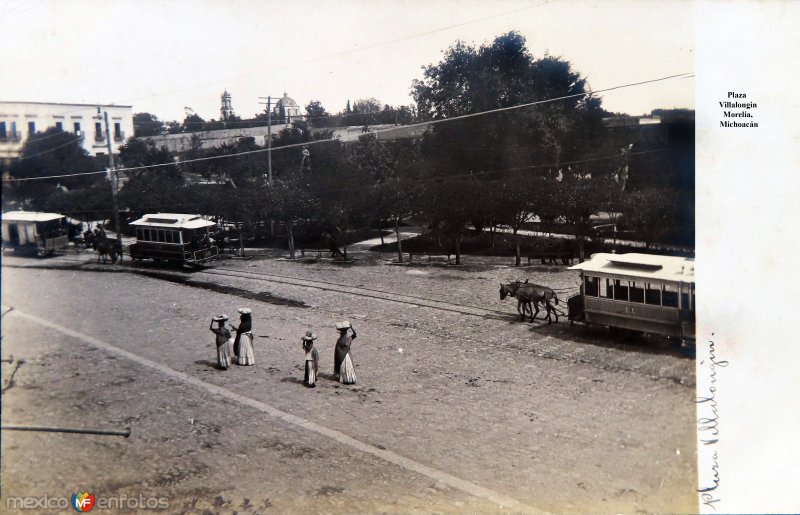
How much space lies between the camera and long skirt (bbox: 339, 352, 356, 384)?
4.68 meters

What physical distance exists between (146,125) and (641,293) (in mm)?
3860

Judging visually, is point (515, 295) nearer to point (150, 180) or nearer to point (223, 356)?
point (223, 356)

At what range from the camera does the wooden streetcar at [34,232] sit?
4207 millimetres

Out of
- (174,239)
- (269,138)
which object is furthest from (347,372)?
(269,138)

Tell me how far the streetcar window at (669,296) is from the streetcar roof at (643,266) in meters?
0.06

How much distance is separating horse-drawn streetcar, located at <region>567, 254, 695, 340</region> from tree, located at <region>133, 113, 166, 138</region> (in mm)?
3293

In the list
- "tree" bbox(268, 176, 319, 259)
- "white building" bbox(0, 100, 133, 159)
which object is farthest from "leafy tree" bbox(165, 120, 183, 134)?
"tree" bbox(268, 176, 319, 259)

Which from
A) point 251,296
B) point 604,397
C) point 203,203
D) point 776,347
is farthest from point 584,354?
point 203,203

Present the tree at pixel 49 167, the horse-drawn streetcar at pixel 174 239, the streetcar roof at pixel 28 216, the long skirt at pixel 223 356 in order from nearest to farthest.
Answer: the streetcar roof at pixel 28 216
the tree at pixel 49 167
the long skirt at pixel 223 356
the horse-drawn streetcar at pixel 174 239

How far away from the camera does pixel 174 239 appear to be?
4828 mm

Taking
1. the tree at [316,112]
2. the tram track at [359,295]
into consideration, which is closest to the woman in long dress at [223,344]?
the tram track at [359,295]

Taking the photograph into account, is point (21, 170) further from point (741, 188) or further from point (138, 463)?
point (741, 188)

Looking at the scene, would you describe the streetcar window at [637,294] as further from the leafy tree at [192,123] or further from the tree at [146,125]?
the tree at [146,125]

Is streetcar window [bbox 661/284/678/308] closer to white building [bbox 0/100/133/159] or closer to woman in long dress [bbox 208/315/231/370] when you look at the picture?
woman in long dress [bbox 208/315/231/370]
